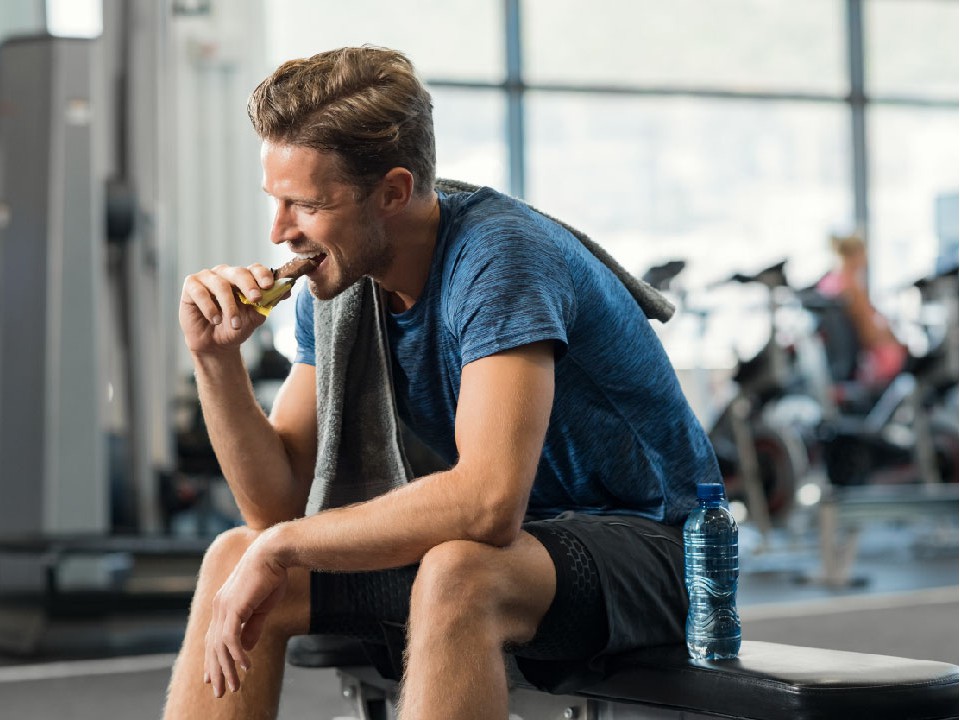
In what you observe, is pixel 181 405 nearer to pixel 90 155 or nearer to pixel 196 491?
pixel 196 491

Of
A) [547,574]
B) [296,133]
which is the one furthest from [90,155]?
[547,574]

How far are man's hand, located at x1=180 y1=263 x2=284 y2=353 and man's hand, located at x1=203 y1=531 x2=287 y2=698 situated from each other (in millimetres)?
260

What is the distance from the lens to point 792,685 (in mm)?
1204

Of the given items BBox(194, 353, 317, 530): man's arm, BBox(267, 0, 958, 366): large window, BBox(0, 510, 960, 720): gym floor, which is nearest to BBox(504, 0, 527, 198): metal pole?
BBox(267, 0, 958, 366): large window

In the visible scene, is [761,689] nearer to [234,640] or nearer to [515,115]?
[234,640]

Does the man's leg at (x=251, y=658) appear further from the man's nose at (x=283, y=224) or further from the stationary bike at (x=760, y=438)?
the stationary bike at (x=760, y=438)

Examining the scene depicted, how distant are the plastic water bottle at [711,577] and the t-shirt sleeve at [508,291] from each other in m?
0.27

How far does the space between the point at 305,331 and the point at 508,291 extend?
1.50ft

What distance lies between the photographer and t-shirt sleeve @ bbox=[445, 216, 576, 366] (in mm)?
1305

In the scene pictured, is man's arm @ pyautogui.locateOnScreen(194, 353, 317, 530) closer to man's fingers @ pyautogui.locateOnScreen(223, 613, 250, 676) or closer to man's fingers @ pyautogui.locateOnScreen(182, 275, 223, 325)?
man's fingers @ pyautogui.locateOnScreen(182, 275, 223, 325)

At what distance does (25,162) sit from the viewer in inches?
138

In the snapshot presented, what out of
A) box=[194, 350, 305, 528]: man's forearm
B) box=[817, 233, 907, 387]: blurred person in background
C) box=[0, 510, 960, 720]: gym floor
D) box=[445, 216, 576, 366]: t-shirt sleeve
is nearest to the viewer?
box=[445, 216, 576, 366]: t-shirt sleeve

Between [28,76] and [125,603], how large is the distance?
1.50 meters

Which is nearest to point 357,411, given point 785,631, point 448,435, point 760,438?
point 448,435
